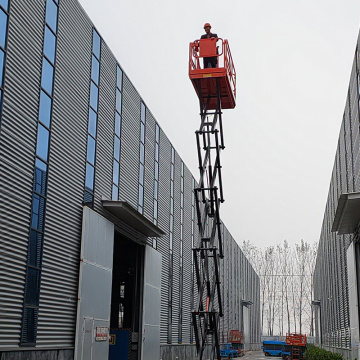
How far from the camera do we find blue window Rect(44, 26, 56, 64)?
57.7 ft

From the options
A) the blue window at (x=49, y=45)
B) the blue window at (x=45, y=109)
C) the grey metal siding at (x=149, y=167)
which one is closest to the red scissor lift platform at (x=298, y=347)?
the grey metal siding at (x=149, y=167)

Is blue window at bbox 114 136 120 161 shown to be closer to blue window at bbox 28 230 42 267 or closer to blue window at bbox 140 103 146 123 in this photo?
blue window at bbox 140 103 146 123

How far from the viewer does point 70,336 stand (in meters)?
18.6

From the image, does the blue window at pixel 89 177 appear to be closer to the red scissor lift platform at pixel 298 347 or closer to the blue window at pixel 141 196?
the blue window at pixel 141 196

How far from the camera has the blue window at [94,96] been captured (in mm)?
21344

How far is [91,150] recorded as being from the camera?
21.1 metres

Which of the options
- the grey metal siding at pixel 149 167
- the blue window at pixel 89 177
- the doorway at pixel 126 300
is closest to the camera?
the blue window at pixel 89 177

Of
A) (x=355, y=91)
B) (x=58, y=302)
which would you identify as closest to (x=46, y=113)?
(x=58, y=302)

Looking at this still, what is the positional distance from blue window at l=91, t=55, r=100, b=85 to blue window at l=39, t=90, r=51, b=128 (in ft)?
14.1

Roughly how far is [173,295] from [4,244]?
20929 millimetres

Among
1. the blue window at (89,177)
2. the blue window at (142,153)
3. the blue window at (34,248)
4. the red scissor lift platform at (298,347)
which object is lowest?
the red scissor lift platform at (298,347)

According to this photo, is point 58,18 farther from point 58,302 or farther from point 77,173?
point 58,302

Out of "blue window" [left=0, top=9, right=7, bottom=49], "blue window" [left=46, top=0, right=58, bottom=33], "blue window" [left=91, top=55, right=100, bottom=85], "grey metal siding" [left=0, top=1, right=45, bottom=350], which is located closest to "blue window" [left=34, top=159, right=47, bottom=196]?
"grey metal siding" [left=0, top=1, right=45, bottom=350]

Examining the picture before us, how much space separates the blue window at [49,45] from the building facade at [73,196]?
0.11ft
